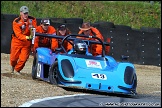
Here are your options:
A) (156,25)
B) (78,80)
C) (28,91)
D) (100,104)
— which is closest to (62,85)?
(78,80)

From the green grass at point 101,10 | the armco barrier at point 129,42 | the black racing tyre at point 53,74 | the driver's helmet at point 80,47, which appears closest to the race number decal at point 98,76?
the black racing tyre at point 53,74

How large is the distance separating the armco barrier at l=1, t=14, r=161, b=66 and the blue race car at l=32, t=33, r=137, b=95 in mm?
7119

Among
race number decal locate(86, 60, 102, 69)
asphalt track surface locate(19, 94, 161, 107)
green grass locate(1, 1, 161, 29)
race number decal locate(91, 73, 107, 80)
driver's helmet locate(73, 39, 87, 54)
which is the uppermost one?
green grass locate(1, 1, 161, 29)

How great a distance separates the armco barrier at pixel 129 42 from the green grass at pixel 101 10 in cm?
785

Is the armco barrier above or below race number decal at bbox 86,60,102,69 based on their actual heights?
above

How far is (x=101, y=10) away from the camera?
96.3 ft

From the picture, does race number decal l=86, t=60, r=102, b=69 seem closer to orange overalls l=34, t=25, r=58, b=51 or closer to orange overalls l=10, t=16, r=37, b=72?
orange overalls l=34, t=25, r=58, b=51

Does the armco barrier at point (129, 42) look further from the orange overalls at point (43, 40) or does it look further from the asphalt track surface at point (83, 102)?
the asphalt track surface at point (83, 102)

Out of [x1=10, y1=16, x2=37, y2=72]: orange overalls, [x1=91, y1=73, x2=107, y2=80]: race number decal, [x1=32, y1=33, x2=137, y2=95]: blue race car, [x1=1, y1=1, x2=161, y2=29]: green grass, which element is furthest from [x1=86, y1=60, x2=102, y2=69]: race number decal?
[x1=1, y1=1, x2=161, y2=29]: green grass

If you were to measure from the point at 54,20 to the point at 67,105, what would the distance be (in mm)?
12462

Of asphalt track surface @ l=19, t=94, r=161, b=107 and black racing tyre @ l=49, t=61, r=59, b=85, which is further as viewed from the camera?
black racing tyre @ l=49, t=61, r=59, b=85

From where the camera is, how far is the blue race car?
1137 centimetres

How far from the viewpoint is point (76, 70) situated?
11.6 m

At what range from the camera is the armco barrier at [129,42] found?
64.7 ft
